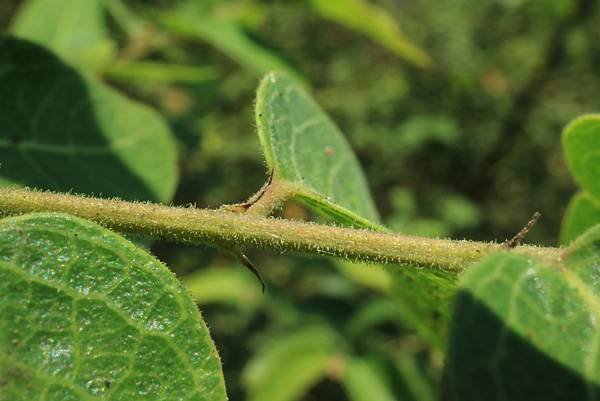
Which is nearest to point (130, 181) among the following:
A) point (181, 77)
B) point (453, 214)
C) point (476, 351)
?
point (476, 351)

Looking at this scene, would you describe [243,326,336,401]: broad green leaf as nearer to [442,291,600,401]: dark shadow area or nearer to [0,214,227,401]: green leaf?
[0,214,227,401]: green leaf

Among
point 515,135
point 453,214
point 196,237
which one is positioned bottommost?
point 453,214

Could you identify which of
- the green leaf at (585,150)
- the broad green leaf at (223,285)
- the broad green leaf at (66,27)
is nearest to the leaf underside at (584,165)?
the green leaf at (585,150)

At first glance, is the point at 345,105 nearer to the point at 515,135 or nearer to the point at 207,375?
the point at 515,135

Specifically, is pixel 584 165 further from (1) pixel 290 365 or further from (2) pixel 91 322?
(1) pixel 290 365

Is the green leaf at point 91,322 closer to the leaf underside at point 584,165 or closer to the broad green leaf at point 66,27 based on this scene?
the leaf underside at point 584,165

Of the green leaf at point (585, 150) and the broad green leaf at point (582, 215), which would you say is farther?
the broad green leaf at point (582, 215)

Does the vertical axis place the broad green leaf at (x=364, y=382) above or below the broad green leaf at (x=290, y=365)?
above
